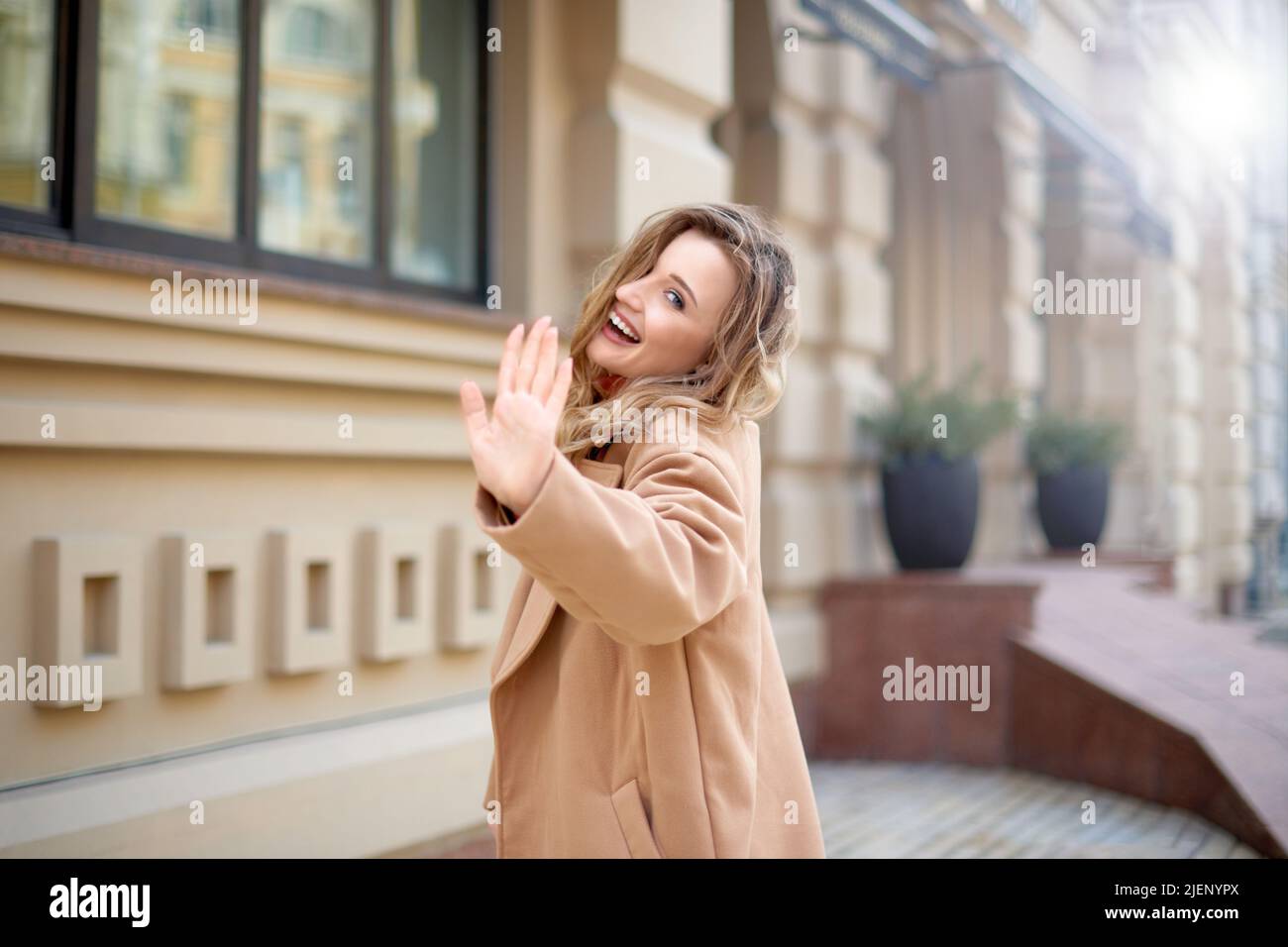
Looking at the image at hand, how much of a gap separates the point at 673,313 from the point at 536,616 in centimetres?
47

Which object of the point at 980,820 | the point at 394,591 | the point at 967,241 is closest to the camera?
the point at 394,591

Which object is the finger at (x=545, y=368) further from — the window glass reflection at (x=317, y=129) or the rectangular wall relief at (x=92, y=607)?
the window glass reflection at (x=317, y=129)

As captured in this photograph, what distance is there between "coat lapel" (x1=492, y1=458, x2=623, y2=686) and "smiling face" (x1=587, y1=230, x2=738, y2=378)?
0.16 meters

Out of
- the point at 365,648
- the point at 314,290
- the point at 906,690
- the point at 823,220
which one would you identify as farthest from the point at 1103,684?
the point at 314,290

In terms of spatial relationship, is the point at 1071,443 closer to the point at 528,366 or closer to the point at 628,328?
the point at 628,328

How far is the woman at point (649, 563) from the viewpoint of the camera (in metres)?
1.47

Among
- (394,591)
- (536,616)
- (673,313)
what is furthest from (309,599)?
(673,313)

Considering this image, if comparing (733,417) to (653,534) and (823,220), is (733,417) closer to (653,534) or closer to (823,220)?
(653,534)

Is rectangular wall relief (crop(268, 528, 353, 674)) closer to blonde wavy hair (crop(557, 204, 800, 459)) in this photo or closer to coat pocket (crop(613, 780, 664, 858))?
blonde wavy hair (crop(557, 204, 800, 459))

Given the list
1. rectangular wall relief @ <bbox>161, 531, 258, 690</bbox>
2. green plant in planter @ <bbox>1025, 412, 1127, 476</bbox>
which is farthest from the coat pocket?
green plant in planter @ <bbox>1025, 412, 1127, 476</bbox>

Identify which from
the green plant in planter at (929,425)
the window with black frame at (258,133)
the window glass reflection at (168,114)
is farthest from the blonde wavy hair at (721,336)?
the green plant in planter at (929,425)

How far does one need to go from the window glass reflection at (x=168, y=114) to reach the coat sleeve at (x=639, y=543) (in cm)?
236

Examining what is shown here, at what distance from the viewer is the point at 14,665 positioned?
2943mm

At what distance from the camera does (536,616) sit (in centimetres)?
181
